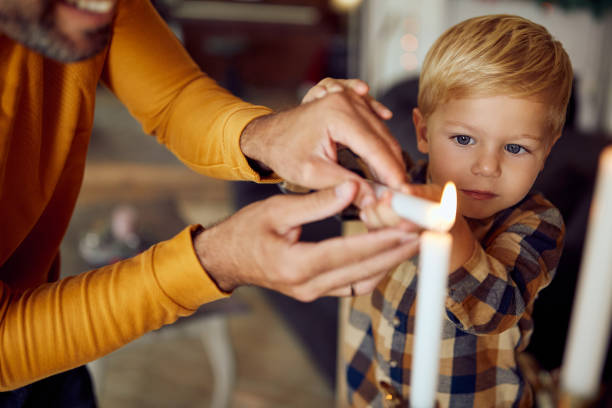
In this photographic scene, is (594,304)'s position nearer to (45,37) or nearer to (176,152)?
(45,37)

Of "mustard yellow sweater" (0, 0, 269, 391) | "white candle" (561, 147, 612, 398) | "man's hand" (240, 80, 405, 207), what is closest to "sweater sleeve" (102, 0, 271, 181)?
"mustard yellow sweater" (0, 0, 269, 391)

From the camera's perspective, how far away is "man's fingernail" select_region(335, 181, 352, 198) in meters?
0.44

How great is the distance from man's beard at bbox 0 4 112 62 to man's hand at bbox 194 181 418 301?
21 centimetres

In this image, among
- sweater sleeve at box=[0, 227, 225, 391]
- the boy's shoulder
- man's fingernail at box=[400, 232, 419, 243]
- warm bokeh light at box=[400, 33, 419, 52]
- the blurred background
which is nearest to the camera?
man's fingernail at box=[400, 232, 419, 243]

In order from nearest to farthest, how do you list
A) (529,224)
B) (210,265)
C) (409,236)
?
(409,236)
(210,265)
(529,224)

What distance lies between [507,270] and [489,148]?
0.48ft

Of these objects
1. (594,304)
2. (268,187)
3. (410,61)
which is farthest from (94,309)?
(410,61)

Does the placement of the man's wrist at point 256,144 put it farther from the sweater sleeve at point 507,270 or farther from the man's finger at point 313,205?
the sweater sleeve at point 507,270

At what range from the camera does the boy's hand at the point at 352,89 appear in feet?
1.75

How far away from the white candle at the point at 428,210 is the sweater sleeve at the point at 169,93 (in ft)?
1.01

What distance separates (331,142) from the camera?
19.6 inches

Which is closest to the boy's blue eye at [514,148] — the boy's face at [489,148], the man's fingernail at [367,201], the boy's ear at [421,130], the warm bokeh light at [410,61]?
the boy's face at [489,148]

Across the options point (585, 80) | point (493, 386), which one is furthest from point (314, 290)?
point (585, 80)

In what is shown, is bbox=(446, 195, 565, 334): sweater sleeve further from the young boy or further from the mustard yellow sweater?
the mustard yellow sweater
